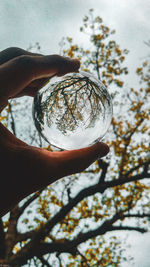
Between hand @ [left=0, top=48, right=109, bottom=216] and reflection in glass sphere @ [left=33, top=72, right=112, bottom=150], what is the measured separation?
0.40ft

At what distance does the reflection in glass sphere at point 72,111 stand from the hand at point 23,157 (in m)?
0.12

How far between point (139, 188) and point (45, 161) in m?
8.84

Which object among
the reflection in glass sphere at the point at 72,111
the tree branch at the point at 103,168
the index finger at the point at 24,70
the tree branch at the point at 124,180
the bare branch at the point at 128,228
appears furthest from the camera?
the bare branch at the point at 128,228

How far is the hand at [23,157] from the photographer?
4.89ft

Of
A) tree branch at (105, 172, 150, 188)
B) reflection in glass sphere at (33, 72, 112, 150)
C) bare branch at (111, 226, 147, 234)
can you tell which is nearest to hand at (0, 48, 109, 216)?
reflection in glass sphere at (33, 72, 112, 150)

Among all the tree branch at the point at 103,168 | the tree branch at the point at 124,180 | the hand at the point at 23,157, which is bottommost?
the hand at the point at 23,157

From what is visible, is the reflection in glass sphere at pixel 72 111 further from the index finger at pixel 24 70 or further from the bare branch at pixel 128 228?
the bare branch at pixel 128 228

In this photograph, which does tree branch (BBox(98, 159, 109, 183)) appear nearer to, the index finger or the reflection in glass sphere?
the reflection in glass sphere

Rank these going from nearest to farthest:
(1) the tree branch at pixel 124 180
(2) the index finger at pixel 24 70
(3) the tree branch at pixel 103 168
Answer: (2) the index finger at pixel 24 70 < (1) the tree branch at pixel 124 180 < (3) the tree branch at pixel 103 168

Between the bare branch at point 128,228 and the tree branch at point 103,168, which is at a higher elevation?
the tree branch at point 103,168

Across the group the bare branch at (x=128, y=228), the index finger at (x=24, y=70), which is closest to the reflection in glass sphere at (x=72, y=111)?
the index finger at (x=24, y=70)

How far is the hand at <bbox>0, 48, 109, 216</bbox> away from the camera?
1489mm

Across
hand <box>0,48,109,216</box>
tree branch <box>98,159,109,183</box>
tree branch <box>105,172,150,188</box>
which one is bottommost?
hand <box>0,48,109,216</box>

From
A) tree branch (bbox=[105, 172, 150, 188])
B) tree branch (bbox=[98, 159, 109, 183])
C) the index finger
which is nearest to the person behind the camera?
the index finger
